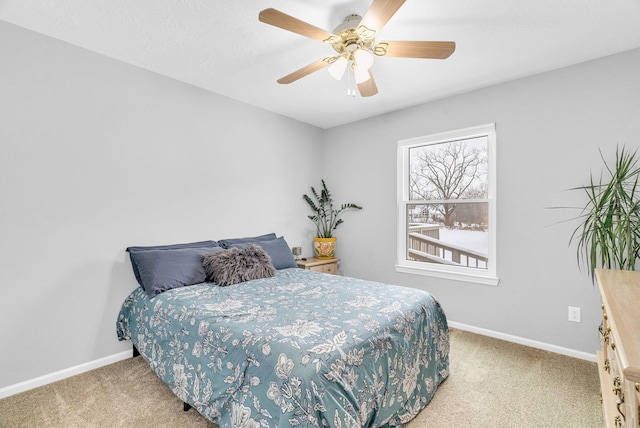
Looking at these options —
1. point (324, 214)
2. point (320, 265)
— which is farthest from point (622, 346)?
point (324, 214)

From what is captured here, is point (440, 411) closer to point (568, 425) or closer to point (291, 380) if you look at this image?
point (568, 425)

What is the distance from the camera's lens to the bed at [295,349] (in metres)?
1.25

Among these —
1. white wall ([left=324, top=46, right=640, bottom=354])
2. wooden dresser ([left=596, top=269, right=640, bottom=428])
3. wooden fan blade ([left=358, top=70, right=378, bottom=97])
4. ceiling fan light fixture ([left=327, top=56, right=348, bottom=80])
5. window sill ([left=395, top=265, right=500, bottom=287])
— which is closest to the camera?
wooden dresser ([left=596, top=269, right=640, bottom=428])

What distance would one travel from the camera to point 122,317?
247cm

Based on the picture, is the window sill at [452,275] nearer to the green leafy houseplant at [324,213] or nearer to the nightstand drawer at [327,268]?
the nightstand drawer at [327,268]

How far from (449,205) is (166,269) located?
2.93m

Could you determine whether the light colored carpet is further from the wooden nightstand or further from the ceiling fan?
the ceiling fan

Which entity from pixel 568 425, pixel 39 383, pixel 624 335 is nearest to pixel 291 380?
pixel 624 335

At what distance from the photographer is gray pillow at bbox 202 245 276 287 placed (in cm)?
248

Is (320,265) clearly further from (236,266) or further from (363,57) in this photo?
(363,57)

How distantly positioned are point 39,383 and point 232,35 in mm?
2857

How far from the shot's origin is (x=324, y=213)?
4.37 metres

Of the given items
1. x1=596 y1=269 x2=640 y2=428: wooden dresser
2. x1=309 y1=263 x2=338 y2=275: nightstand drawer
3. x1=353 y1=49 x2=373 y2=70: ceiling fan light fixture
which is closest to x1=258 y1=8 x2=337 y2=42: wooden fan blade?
x1=353 y1=49 x2=373 y2=70: ceiling fan light fixture

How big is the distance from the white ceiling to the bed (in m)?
1.88
